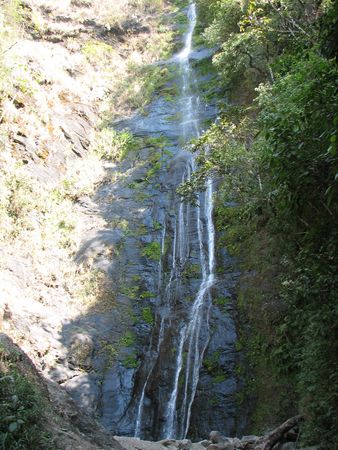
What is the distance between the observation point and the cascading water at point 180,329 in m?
10.5

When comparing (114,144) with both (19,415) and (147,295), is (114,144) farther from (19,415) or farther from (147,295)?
(19,415)

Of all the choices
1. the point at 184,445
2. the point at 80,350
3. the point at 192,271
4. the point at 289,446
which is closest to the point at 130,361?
the point at 80,350

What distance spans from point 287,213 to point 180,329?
6.80 meters

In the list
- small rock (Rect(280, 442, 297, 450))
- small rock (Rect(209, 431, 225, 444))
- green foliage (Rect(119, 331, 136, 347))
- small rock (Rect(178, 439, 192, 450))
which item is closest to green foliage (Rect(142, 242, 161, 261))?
green foliage (Rect(119, 331, 136, 347))

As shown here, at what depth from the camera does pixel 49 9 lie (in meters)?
28.6

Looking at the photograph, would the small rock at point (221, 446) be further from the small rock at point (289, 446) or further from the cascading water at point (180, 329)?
the cascading water at point (180, 329)

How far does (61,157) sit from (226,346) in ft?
35.4

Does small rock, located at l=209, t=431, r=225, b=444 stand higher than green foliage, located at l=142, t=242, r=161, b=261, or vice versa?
green foliage, located at l=142, t=242, r=161, b=261

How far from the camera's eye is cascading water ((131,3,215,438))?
34.5ft

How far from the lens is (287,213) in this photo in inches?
248

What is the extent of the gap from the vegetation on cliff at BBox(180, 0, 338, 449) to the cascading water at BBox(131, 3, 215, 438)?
2.98 feet

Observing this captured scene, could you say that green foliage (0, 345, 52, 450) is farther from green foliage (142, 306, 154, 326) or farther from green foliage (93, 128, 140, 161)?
green foliage (93, 128, 140, 161)

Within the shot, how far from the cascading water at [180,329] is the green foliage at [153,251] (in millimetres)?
242

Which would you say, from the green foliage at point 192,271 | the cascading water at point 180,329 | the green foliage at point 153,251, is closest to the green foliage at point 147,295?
the cascading water at point 180,329
